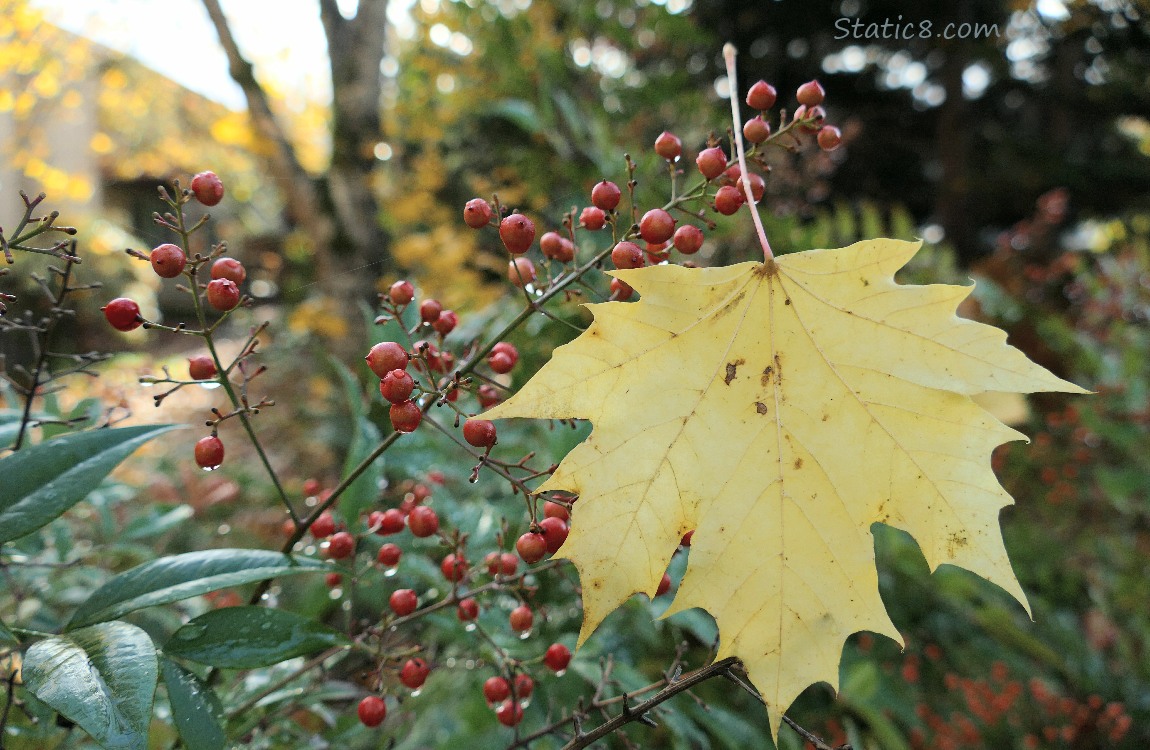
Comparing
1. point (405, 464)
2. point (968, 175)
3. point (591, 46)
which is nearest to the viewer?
point (405, 464)

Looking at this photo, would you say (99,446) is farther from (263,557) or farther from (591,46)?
(591,46)

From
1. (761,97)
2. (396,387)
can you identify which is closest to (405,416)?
(396,387)

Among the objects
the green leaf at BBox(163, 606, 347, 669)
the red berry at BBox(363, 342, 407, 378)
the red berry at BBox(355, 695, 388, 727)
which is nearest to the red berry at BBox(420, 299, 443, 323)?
the red berry at BBox(363, 342, 407, 378)

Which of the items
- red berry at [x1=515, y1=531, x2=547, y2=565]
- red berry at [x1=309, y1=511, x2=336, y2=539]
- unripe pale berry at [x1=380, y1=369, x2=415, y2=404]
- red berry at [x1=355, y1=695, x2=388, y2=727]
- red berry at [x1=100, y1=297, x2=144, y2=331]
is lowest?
red berry at [x1=355, y1=695, x2=388, y2=727]

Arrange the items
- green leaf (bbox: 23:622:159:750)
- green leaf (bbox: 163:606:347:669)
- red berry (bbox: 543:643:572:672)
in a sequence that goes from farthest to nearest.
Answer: red berry (bbox: 543:643:572:672) → green leaf (bbox: 163:606:347:669) → green leaf (bbox: 23:622:159:750)

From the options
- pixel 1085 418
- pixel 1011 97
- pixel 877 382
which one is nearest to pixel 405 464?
pixel 877 382

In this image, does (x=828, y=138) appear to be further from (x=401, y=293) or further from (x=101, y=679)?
(x=101, y=679)

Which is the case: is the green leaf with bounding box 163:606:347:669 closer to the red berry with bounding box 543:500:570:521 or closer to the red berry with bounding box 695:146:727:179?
the red berry with bounding box 543:500:570:521
